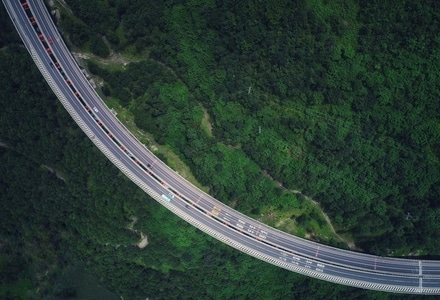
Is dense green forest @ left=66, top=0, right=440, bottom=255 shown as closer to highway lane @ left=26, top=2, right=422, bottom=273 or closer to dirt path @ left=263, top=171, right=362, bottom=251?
dirt path @ left=263, top=171, right=362, bottom=251

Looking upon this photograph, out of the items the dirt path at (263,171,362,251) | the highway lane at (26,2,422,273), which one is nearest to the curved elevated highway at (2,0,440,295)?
the highway lane at (26,2,422,273)

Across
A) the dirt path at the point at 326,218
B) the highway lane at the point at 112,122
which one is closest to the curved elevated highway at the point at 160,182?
the highway lane at the point at 112,122

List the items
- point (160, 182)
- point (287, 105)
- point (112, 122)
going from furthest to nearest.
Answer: point (112, 122)
point (287, 105)
point (160, 182)

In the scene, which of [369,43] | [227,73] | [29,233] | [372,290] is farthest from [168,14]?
[372,290]

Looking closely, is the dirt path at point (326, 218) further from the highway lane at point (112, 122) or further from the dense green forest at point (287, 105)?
the highway lane at point (112, 122)

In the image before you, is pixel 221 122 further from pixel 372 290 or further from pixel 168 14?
pixel 372 290

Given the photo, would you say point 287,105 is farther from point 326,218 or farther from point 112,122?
point 112,122

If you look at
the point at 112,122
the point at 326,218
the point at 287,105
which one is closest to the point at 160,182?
the point at 112,122

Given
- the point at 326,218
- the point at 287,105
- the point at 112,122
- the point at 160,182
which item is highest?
the point at 287,105

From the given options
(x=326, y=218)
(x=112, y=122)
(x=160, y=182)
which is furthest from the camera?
(x=326, y=218)
